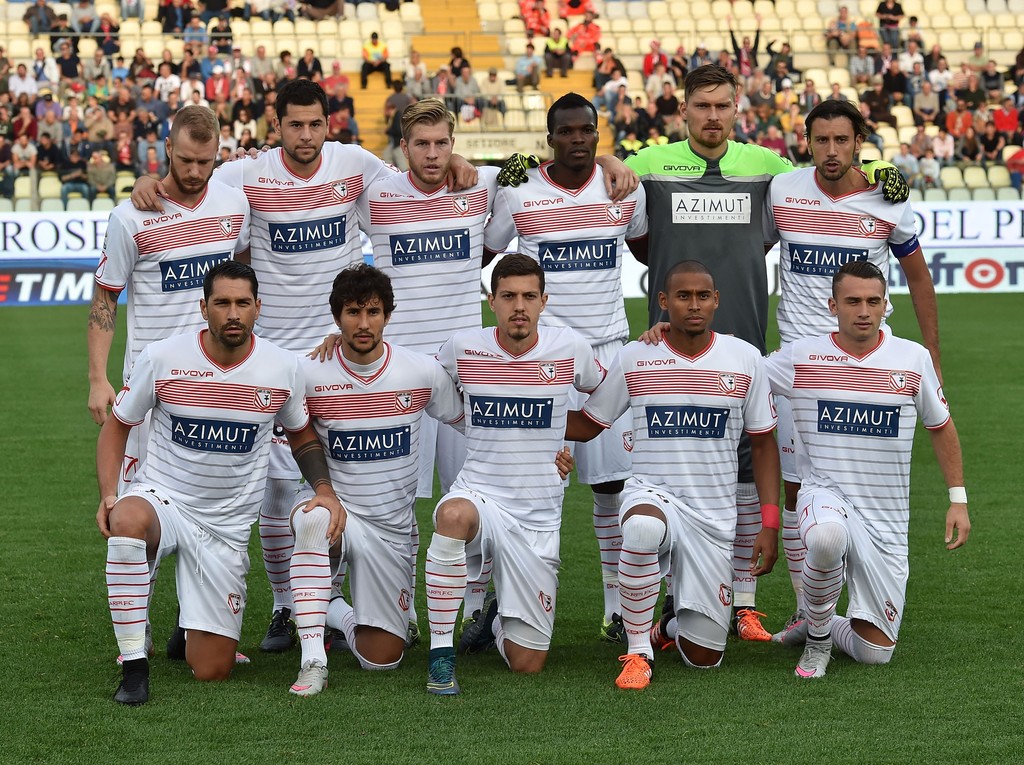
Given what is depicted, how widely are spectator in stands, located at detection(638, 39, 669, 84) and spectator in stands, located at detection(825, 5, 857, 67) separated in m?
3.42

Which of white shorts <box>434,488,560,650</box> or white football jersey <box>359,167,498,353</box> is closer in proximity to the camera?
white shorts <box>434,488,560,650</box>

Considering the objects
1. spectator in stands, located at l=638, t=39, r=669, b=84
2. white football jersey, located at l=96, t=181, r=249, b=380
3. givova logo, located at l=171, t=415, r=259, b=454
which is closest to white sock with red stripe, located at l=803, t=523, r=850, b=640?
givova logo, located at l=171, t=415, r=259, b=454

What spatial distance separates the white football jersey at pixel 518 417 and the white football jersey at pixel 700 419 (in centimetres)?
30

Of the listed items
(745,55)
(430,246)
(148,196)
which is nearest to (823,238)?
(430,246)

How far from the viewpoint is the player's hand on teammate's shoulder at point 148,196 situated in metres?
6.02

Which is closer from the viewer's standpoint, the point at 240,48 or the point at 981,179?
the point at 981,179

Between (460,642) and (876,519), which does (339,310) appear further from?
(876,519)

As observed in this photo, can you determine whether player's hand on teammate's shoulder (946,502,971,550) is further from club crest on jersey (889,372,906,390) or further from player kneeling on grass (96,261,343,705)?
player kneeling on grass (96,261,343,705)

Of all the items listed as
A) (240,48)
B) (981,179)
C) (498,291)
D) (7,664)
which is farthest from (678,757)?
(240,48)

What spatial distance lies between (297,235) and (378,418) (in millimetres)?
1071

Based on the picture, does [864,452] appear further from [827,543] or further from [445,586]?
[445,586]

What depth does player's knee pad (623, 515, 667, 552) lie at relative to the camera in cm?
547

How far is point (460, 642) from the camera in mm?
6125

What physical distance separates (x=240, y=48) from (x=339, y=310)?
21.3m
